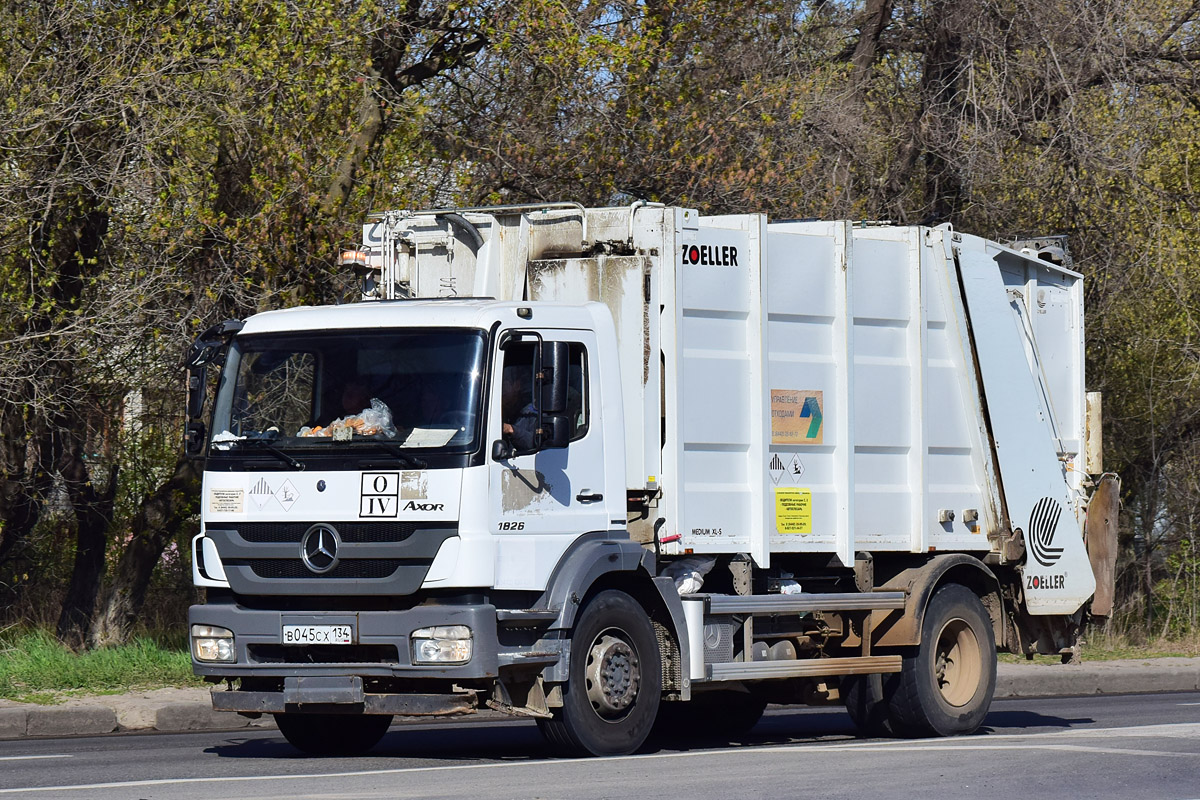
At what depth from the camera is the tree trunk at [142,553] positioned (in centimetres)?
1661

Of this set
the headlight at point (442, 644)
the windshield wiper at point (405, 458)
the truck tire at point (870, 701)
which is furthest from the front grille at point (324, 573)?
the truck tire at point (870, 701)

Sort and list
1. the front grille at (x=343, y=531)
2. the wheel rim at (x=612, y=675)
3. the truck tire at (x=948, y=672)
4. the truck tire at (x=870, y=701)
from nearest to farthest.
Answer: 1. the front grille at (x=343, y=531)
2. the wheel rim at (x=612, y=675)
3. the truck tire at (x=948, y=672)
4. the truck tire at (x=870, y=701)

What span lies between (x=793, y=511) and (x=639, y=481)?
1.27 metres

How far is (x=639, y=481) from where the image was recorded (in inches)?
393

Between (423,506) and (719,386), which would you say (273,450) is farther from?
(719,386)

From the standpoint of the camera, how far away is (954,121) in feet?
61.3

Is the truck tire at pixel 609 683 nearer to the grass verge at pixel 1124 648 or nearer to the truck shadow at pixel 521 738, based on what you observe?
the truck shadow at pixel 521 738

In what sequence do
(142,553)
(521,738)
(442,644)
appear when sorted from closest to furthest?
1. (442,644)
2. (521,738)
3. (142,553)

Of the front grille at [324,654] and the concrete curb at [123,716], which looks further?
the concrete curb at [123,716]

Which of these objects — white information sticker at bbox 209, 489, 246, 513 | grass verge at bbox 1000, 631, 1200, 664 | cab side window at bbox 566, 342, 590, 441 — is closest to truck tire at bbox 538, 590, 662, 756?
cab side window at bbox 566, 342, 590, 441

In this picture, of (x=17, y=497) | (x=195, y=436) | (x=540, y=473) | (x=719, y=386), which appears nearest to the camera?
(x=540, y=473)

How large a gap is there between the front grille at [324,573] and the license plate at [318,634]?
269 mm

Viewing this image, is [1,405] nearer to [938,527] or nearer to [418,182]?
[418,182]

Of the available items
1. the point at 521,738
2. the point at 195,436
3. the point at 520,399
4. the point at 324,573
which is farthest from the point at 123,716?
the point at 520,399
